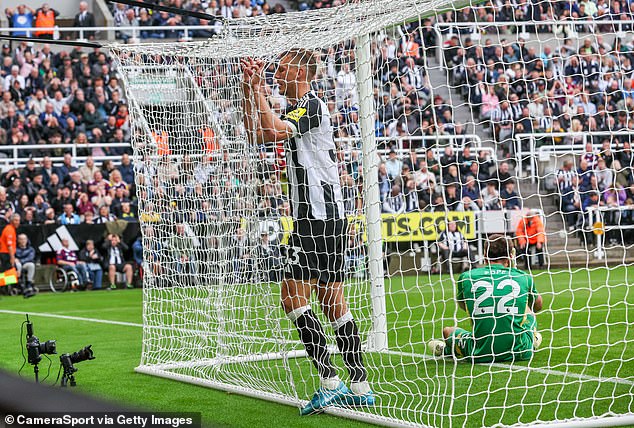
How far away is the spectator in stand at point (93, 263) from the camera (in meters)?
18.2

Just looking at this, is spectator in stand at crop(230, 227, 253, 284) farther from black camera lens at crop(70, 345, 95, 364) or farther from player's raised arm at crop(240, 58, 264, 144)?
black camera lens at crop(70, 345, 95, 364)

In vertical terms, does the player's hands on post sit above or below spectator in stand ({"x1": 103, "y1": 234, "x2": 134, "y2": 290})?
above

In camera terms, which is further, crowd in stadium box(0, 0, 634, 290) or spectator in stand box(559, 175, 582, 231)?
crowd in stadium box(0, 0, 634, 290)

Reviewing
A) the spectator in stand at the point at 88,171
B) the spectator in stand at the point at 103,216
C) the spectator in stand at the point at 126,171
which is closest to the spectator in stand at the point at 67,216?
the spectator in stand at the point at 103,216

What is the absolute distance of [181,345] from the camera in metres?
7.80

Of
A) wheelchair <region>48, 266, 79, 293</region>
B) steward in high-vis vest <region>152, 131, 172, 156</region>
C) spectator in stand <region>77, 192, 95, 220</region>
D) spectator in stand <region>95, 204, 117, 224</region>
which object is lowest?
wheelchair <region>48, 266, 79, 293</region>

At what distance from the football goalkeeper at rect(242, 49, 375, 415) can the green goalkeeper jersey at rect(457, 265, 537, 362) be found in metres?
1.04

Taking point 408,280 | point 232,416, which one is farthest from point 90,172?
→ point 232,416

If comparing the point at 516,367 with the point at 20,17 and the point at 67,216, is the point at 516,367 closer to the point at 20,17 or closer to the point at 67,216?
the point at 67,216

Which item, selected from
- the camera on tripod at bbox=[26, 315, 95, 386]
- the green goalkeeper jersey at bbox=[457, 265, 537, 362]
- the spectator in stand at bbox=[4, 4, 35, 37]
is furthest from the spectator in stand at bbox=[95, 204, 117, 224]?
the green goalkeeper jersey at bbox=[457, 265, 537, 362]

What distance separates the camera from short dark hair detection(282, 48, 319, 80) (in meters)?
5.92

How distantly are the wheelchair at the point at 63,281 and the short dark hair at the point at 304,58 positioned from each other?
1290 cm

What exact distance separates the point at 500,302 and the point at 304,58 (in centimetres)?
208

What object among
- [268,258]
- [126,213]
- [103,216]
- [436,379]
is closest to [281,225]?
[268,258]
